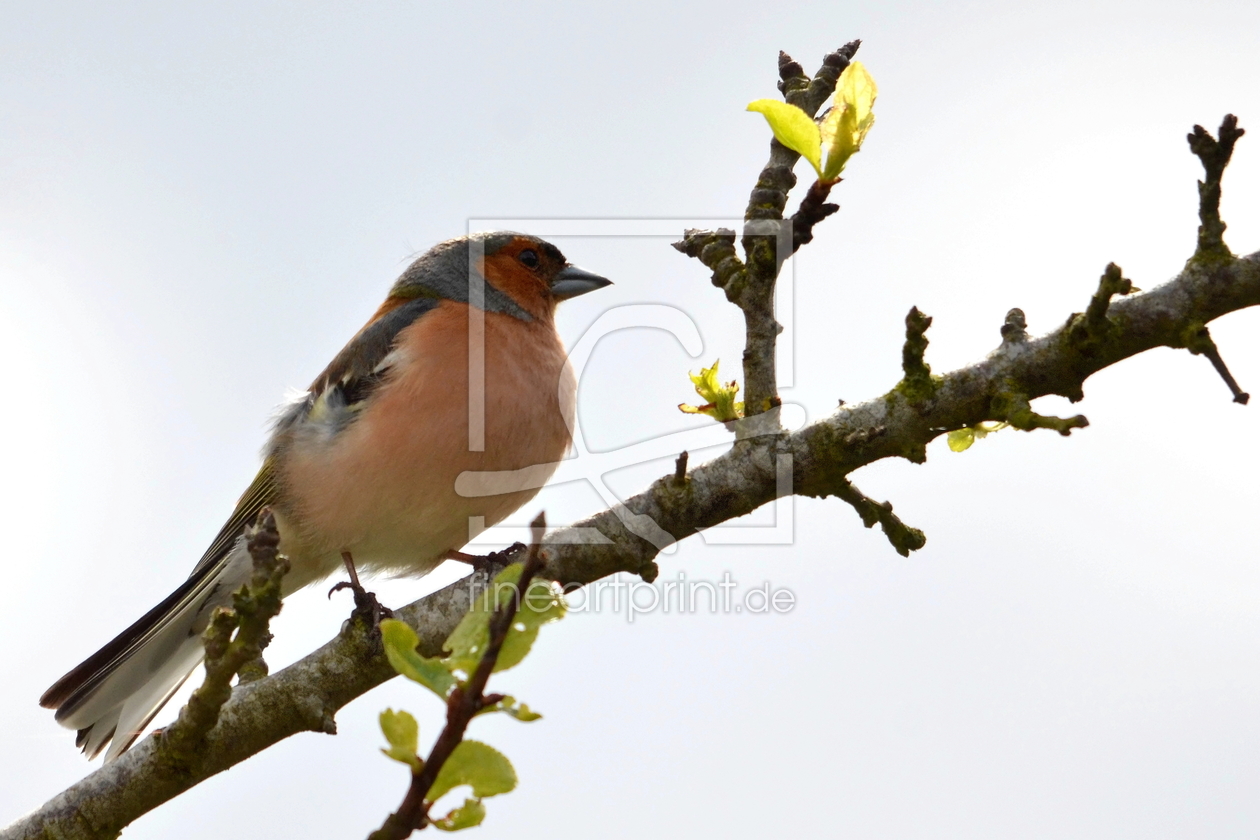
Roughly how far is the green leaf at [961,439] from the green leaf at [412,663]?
232 cm

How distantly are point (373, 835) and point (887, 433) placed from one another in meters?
2.29

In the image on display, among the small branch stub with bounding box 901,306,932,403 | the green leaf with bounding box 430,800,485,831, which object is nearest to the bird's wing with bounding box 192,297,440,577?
the small branch stub with bounding box 901,306,932,403

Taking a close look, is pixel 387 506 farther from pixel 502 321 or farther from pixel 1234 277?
pixel 1234 277

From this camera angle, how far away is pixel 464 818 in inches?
107

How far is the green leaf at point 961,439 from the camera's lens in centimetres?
414

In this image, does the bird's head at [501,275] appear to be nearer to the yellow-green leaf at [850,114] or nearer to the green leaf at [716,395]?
the green leaf at [716,395]

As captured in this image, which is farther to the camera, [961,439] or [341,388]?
[341,388]

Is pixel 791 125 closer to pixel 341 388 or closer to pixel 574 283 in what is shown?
pixel 341 388

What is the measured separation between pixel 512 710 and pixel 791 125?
6.72 feet

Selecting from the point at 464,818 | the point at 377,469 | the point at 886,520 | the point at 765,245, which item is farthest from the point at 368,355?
the point at 464,818

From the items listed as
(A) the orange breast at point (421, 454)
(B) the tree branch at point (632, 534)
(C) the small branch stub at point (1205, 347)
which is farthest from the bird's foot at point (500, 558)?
(C) the small branch stub at point (1205, 347)

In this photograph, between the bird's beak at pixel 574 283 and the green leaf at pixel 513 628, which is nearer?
the green leaf at pixel 513 628

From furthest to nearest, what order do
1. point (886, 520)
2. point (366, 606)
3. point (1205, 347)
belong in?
point (366, 606) < point (886, 520) < point (1205, 347)

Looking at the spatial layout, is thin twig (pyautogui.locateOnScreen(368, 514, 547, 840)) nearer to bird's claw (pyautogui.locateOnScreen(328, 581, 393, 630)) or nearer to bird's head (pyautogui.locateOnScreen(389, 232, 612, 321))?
bird's claw (pyautogui.locateOnScreen(328, 581, 393, 630))
